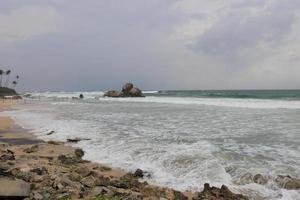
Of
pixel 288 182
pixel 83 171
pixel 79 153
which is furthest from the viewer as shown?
pixel 79 153

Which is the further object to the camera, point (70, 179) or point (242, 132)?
point (242, 132)

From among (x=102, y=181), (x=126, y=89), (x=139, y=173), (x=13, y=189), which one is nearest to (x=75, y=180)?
(x=102, y=181)

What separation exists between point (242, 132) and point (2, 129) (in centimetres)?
1213

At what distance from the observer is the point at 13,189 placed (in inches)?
231

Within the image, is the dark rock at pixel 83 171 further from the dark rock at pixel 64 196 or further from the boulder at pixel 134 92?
the boulder at pixel 134 92

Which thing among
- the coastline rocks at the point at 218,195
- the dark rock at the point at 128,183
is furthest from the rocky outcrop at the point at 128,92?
the coastline rocks at the point at 218,195

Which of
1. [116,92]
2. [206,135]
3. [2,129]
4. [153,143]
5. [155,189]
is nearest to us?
[155,189]

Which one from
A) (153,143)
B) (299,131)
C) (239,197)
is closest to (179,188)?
(239,197)

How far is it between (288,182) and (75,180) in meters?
4.62

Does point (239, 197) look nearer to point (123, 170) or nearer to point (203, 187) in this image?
point (203, 187)

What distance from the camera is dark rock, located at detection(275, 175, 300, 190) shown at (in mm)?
7227

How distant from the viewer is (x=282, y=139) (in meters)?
13.1

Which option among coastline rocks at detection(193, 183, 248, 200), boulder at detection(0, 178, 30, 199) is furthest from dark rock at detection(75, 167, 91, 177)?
coastline rocks at detection(193, 183, 248, 200)

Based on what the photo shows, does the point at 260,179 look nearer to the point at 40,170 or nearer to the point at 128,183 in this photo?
the point at 128,183
